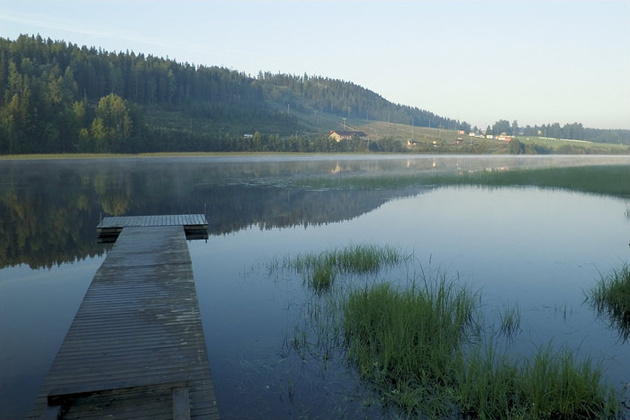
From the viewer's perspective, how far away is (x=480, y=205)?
3253cm

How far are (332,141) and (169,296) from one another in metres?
123

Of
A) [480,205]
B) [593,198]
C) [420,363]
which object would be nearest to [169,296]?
[420,363]

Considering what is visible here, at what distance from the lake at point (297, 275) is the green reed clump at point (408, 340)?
1.49 feet

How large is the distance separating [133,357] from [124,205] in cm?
2510

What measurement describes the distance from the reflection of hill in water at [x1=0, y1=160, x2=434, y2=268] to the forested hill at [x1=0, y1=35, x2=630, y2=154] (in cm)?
3782

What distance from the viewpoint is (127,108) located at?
93938 mm

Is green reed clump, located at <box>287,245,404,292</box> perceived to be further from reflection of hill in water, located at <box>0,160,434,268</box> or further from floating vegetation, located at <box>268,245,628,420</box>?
reflection of hill in water, located at <box>0,160,434,268</box>

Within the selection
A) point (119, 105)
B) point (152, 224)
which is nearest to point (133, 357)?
→ point (152, 224)

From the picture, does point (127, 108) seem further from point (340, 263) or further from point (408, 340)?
point (408, 340)

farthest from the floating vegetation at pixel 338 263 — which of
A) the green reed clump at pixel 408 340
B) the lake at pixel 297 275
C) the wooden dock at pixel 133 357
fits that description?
the wooden dock at pixel 133 357

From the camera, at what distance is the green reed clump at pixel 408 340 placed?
319 inches

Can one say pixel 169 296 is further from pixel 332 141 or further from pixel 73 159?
pixel 332 141

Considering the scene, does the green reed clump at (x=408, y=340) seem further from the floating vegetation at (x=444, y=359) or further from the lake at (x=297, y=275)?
the lake at (x=297, y=275)

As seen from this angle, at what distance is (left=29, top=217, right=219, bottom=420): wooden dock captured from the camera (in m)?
6.25
